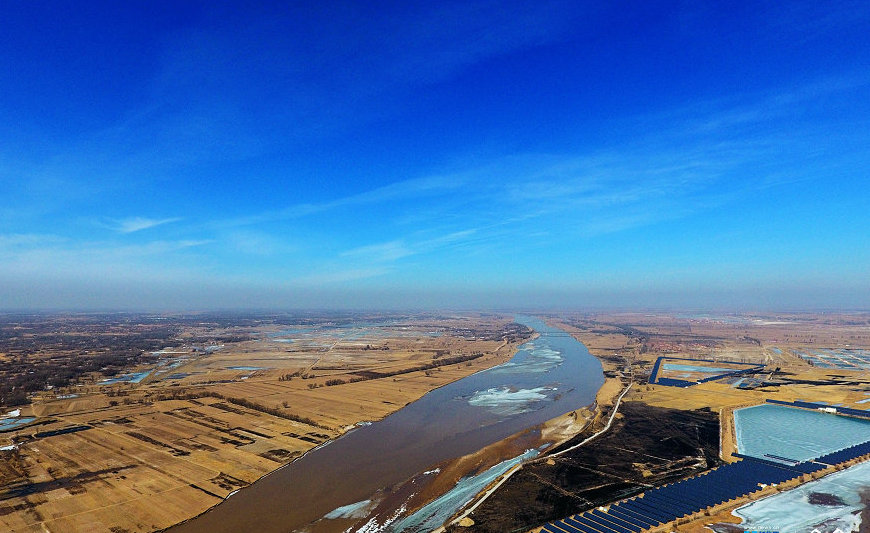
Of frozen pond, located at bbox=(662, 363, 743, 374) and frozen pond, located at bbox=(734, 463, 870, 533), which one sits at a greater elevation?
frozen pond, located at bbox=(734, 463, 870, 533)

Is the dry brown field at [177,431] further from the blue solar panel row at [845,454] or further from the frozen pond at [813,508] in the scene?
the blue solar panel row at [845,454]

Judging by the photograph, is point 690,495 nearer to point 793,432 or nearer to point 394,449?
point 793,432

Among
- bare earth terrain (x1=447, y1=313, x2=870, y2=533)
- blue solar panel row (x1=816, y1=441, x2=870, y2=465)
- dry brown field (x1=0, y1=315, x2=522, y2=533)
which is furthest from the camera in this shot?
blue solar panel row (x1=816, y1=441, x2=870, y2=465)

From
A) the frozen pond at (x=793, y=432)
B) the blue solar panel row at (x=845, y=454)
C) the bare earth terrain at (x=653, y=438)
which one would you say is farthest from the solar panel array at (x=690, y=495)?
the frozen pond at (x=793, y=432)

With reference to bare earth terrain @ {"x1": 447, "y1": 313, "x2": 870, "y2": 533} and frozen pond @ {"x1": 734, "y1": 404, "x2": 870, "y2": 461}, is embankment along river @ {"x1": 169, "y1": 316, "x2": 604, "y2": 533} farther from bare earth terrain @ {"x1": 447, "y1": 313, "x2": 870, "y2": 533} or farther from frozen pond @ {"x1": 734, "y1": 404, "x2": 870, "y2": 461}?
frozen pond @ {"x1": 734, "y1": 404, "x2": 870, "y2": 461}

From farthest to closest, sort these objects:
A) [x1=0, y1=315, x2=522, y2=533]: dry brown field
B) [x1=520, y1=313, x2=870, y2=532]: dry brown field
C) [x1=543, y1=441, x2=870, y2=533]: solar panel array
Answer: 1. [x1=520, y1=313, x2=870, y2=532]: dry brown field
2. [x1=0, y1=315, x2=522, y2=533]: dry brown field
3. [x1=543, y1=441, x2=870, y2=533]: solar panel array

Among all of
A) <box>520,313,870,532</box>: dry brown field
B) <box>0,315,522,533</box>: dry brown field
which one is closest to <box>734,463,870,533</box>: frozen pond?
<box>520,313,870,532</box>: dry brown field

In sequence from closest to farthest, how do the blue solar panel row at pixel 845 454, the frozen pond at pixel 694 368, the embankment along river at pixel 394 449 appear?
the embankment along river at pixel 394 449
the blue solar panel row at pixel 845 454
the frozen pond at pixel 694 368

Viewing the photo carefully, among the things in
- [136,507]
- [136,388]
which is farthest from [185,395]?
[136,507]
